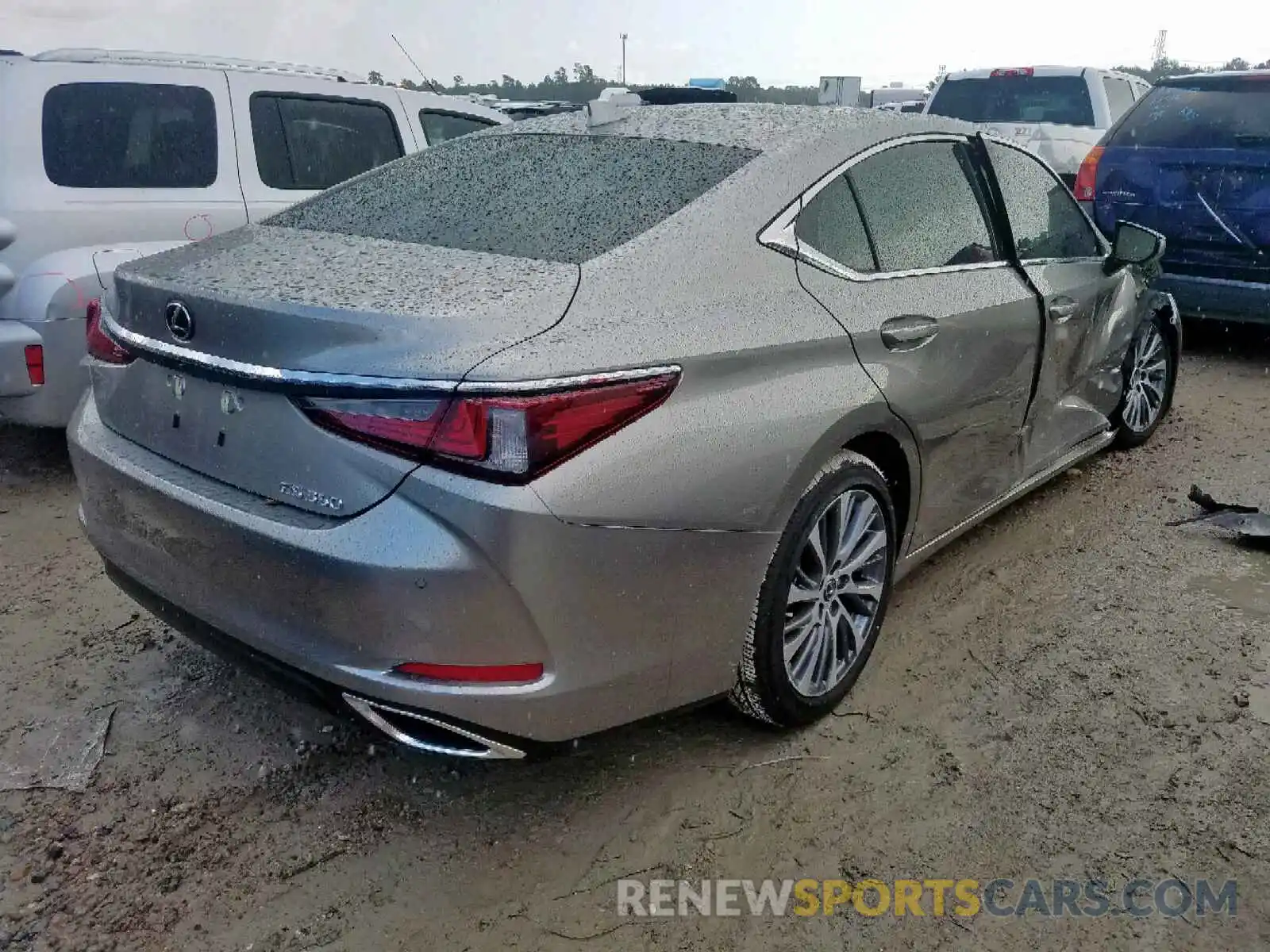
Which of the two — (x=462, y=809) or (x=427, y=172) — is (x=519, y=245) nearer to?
(x=427, y=172)

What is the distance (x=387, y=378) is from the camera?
1.98 metres

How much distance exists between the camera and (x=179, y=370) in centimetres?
232

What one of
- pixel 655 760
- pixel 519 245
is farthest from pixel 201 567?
pixel 655 760

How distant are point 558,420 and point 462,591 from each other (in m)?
0.36

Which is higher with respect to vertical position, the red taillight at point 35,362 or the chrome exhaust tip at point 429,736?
the red taillight at point 35,362

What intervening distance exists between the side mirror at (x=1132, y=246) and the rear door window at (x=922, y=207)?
1.09 metres

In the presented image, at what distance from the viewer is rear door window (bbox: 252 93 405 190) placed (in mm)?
5047

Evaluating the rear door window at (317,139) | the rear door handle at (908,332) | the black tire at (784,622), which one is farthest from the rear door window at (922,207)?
the rear door window at (317,139)

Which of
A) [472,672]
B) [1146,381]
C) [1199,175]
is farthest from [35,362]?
[1199,175]

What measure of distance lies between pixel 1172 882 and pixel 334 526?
6.27 ft

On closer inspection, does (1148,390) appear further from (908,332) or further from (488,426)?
(488,426)

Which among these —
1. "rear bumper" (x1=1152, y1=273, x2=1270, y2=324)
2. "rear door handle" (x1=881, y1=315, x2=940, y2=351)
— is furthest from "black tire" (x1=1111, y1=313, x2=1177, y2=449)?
"rear door handle" (x1=881, y1=315, x2=940, y2=351)

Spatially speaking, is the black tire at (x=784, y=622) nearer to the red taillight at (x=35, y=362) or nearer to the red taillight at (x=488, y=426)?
the red taillight at (x=488, y=426)

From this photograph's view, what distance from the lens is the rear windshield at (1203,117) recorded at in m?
6.24
